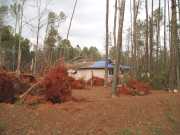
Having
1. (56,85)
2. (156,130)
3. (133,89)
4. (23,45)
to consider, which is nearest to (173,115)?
(156,130)

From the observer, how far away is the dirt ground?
7215mm

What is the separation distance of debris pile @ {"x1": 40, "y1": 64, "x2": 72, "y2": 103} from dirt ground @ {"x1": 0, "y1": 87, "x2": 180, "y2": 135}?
3.31 feet

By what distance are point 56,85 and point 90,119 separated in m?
2.75

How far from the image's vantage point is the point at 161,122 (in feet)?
30.0

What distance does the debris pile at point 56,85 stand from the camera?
10416 millimetres

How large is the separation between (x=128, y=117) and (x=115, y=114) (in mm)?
442

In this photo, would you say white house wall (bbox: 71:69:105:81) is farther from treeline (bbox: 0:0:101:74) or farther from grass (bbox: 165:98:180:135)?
grass (bbox: 165:98:180:135)

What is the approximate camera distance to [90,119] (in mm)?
8242

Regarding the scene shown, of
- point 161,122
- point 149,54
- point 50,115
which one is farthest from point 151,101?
point 149,54

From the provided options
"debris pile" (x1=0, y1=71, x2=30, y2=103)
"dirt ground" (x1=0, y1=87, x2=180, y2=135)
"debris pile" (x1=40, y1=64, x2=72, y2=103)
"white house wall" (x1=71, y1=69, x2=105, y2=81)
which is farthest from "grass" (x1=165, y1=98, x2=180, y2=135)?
"white house wall" (x1=71, y1=69, x2=105, y2=81)

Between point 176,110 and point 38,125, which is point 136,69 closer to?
point 176,110

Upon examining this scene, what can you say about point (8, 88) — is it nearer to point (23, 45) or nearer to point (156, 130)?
point (156, 130)

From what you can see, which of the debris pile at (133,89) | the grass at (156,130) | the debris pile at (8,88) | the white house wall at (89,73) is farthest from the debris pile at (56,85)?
the white house wall at (89,73)

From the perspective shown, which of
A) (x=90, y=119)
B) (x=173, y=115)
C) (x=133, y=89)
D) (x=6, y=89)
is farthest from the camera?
(x=133, y=89)
